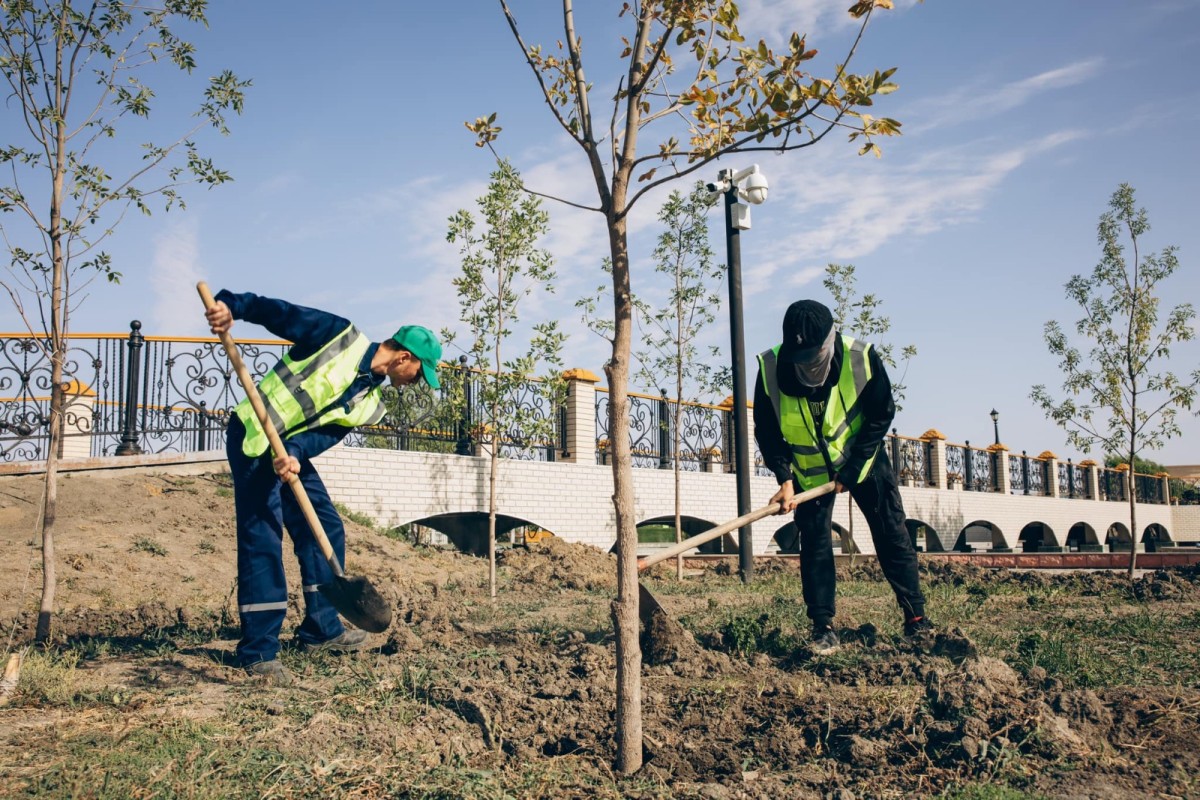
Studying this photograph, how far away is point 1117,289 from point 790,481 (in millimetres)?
9661

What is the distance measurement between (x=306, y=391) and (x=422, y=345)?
60 centimetres

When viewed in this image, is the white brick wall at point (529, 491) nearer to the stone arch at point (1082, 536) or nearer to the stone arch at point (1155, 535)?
the stone arch at point (1082, 536)

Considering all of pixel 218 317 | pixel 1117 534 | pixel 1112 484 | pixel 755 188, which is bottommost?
pixel 1117 534

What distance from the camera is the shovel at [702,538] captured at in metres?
3.36

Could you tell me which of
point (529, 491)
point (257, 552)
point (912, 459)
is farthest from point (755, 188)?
point (912, 459)

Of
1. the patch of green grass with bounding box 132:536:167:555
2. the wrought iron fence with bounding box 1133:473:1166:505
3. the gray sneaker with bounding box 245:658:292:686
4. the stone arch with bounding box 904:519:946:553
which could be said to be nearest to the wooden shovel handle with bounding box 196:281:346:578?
the gray sneaker with bounding box 245:658:292:686

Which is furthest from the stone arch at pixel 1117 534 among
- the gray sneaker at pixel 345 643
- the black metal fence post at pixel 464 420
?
the gray sneaker at pixel 345 643

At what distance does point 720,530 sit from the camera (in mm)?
3566

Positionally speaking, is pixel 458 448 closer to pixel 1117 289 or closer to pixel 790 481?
pixel 790 481

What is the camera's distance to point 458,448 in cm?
1165

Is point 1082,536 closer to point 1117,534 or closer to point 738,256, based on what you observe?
point 1117,534

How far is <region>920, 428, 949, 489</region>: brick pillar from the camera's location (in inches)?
824

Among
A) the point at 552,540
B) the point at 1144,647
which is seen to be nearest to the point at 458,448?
the point at 552,540

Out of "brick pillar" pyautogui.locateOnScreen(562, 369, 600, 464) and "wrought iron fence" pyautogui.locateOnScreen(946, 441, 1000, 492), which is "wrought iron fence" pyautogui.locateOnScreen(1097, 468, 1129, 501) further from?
"brick pillar" pyautogui.locateOnScreen(562, 369, 600, 464)
